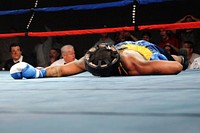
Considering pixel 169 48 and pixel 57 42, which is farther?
pixel 57 42

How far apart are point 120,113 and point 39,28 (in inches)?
179

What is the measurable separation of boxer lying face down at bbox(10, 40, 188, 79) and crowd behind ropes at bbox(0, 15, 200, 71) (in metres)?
0.97

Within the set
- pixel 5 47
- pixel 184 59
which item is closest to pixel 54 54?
pixel 5 47

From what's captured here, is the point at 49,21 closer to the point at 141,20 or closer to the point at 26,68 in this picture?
the point at 141,20

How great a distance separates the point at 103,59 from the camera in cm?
195

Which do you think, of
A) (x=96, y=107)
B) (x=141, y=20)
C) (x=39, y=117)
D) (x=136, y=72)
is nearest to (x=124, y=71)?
(x=136, y=72)

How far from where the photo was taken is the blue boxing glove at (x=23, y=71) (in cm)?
204

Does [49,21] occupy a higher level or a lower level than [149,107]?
higher

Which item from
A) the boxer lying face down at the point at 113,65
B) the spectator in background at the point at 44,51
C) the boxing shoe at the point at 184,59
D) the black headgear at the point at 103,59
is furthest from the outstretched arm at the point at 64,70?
the spectator in background at the point at 44,51

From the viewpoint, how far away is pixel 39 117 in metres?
0.73

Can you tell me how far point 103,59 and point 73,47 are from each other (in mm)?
1737

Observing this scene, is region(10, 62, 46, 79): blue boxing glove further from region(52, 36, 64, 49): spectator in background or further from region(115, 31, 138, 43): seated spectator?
region(52, 36, 64, 49): spectator in background

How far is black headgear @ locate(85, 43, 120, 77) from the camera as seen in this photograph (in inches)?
76.9

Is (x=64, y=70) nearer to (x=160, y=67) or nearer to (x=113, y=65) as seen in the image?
(x=113, y=65)
